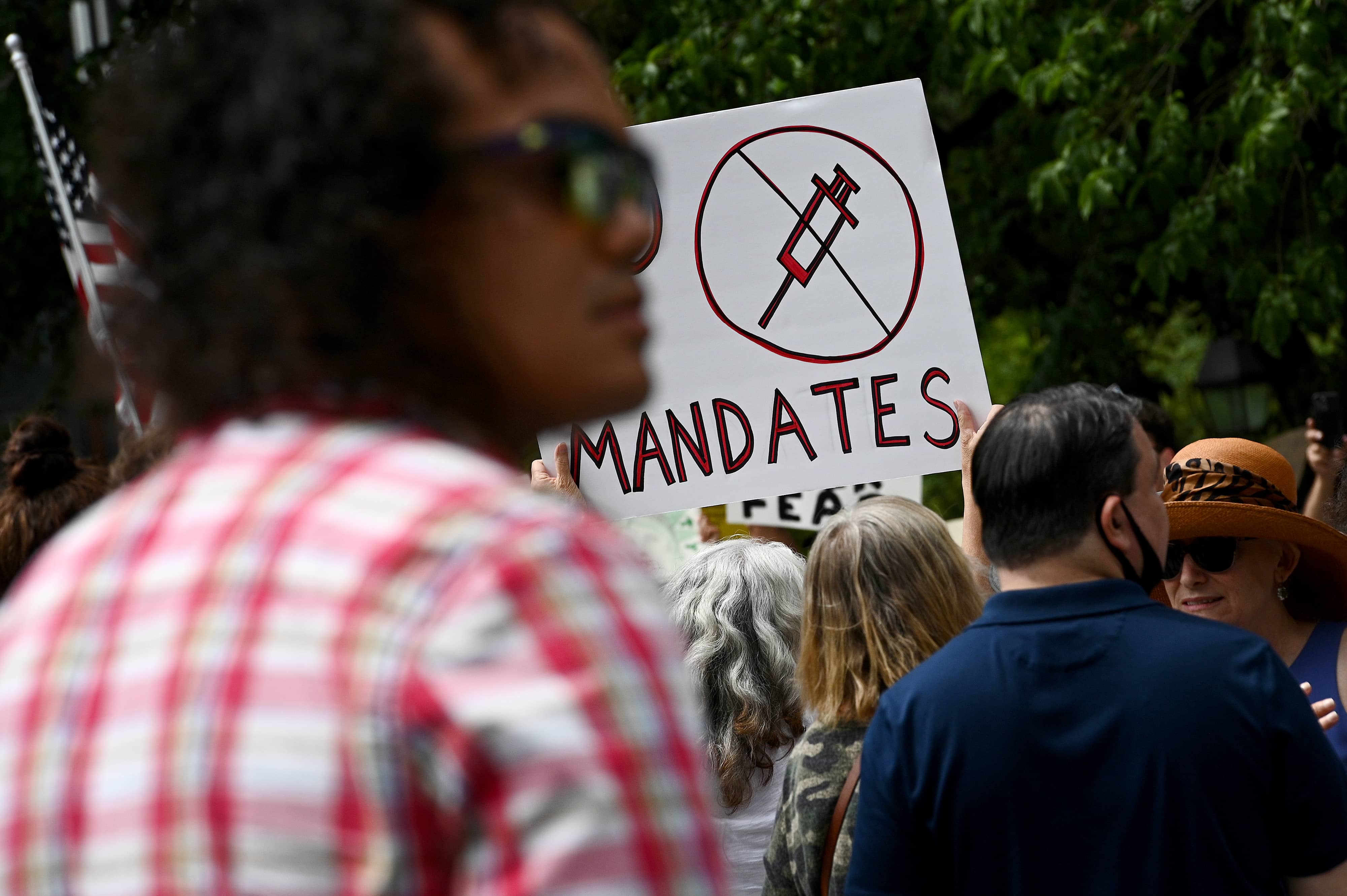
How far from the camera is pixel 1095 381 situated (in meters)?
8.11

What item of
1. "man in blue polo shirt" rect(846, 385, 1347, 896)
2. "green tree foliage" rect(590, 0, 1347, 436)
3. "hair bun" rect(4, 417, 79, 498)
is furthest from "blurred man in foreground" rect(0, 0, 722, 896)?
"green tree foliage" rect(590, 0, 1347, 436)

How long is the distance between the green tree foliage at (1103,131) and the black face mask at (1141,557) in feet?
12.1

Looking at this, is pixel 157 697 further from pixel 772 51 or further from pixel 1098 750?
pixel 772 51

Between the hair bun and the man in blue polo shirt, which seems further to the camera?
the hair bun

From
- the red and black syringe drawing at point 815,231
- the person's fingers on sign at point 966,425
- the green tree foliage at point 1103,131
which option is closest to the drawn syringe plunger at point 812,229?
the red and black syringe drawing at point 815,231

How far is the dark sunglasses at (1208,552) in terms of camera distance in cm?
281

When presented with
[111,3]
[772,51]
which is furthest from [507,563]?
[111,3]

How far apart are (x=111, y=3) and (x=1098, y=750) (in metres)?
12.9

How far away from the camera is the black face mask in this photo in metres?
2.01

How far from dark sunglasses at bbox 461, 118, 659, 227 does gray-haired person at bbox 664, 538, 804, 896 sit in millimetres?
1980

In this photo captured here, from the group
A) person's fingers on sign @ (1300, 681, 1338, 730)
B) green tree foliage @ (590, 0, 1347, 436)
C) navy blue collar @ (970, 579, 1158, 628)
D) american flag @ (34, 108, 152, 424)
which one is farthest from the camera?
green tree foliage @ (590, 0, 1347, 436)

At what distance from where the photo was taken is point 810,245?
3.55 metres

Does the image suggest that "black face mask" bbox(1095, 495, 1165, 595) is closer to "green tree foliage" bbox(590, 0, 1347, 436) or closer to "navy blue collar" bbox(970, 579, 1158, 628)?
"navy blue collar" bbox(970, 579, 1158, 628)

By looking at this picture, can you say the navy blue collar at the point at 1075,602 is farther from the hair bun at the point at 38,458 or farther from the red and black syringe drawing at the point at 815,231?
the hair bun at the point at 38,458
